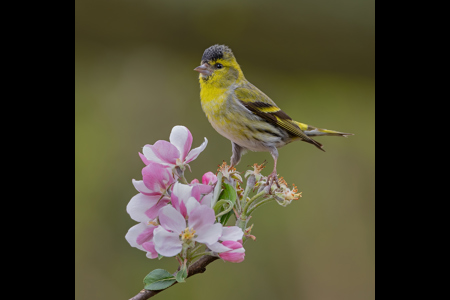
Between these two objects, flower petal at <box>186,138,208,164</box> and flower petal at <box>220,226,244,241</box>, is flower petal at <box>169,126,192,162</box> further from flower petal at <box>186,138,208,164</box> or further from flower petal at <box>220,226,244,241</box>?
flower petal at <box>220,226,244,241</box>

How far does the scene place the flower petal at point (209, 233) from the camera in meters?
0.58

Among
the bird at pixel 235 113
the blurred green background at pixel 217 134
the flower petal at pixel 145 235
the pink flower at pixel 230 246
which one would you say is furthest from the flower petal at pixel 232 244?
the blurred green background at pixel 217 134

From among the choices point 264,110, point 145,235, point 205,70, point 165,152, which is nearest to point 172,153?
point 165,152

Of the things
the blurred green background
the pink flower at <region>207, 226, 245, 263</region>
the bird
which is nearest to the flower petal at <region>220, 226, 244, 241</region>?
the pink flower at <region>207, 226, 245, 263</region>

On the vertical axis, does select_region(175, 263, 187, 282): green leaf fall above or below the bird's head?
below

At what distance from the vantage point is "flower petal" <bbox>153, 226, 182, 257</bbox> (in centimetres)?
58

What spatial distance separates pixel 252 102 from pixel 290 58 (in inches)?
49.1

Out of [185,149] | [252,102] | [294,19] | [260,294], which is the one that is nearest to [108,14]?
[294,19]

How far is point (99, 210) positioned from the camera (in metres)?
1.92

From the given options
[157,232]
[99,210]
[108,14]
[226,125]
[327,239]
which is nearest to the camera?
[157,232]

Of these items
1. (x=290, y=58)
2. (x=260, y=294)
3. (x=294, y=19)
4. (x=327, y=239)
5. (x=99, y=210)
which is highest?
(x=294, y=19)

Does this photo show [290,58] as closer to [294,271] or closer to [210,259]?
[294,271]

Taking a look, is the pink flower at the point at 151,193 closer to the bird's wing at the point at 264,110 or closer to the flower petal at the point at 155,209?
the flower petal at the point at 155,209

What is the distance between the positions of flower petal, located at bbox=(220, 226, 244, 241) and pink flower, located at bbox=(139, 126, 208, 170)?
0.11 m
